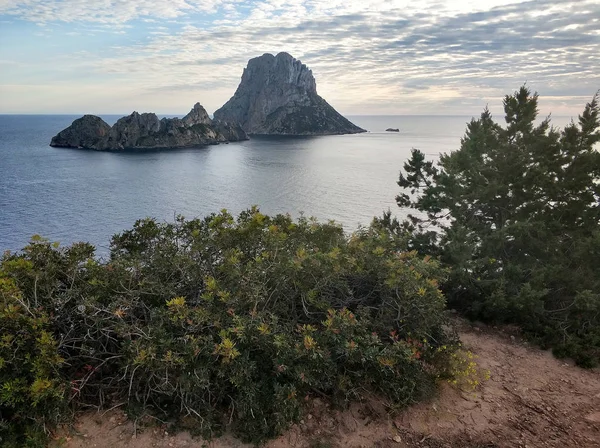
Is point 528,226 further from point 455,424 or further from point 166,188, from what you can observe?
point 166,188

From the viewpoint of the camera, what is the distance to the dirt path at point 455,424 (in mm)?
8281

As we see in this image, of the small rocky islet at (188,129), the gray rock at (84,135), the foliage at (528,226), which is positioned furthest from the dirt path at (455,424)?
the gray rock at (84,135)

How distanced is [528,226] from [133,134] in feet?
383

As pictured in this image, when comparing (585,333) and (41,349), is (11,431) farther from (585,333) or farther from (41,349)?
(585,333)

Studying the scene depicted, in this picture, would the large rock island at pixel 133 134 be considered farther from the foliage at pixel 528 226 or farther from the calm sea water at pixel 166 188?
the foliage at pixel 528 226

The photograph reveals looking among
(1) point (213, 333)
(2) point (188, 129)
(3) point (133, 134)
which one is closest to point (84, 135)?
(3) point (133, 134)

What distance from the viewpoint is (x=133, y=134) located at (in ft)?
376

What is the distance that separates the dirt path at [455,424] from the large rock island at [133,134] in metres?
115

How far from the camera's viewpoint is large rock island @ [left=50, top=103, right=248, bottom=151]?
364 ft

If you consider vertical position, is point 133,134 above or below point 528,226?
above

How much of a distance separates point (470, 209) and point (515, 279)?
16.0 ft

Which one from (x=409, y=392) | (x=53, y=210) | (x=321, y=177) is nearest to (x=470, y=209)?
(x=409, y=392)

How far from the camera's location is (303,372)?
799cm

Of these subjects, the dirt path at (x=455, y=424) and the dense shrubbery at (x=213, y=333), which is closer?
the dense shrubbery at (x=213, y=333)
